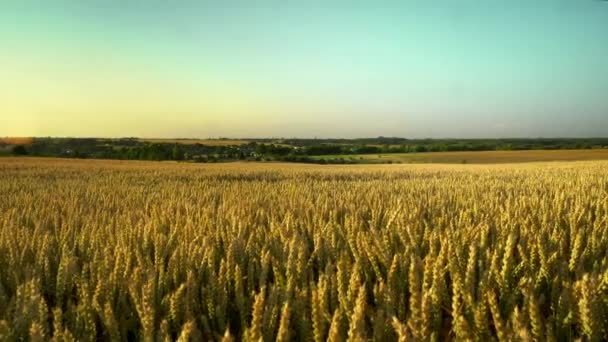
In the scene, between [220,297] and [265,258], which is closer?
[220,297]

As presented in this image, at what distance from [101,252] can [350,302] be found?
1.77m

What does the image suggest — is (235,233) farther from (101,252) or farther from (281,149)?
(281,149)

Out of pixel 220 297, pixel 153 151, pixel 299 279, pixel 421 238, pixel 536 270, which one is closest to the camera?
pixel 220 297

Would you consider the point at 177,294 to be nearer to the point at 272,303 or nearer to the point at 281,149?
the point at 272,303

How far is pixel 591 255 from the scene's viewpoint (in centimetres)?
273

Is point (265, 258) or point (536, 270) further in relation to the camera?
point (536, 270)

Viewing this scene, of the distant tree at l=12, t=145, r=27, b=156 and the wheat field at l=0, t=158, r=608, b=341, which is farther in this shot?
the distant tree at l=12, t=145, r=27, b=156

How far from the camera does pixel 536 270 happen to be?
2432 millimetres

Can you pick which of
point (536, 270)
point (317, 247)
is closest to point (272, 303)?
point (317, 247)

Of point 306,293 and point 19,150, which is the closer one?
point 306,293

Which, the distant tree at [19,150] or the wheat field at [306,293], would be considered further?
the distant tree at [19,150]

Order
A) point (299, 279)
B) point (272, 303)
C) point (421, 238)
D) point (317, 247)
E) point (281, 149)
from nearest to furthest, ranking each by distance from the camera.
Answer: point (272, 303)
point (299, 279)
point (317, 247)
point (421, 238)
point (281, 149)

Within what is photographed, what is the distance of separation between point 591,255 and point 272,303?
2028 millimetres

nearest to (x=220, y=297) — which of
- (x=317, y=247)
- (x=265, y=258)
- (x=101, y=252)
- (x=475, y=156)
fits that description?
(x=265, y=258)
